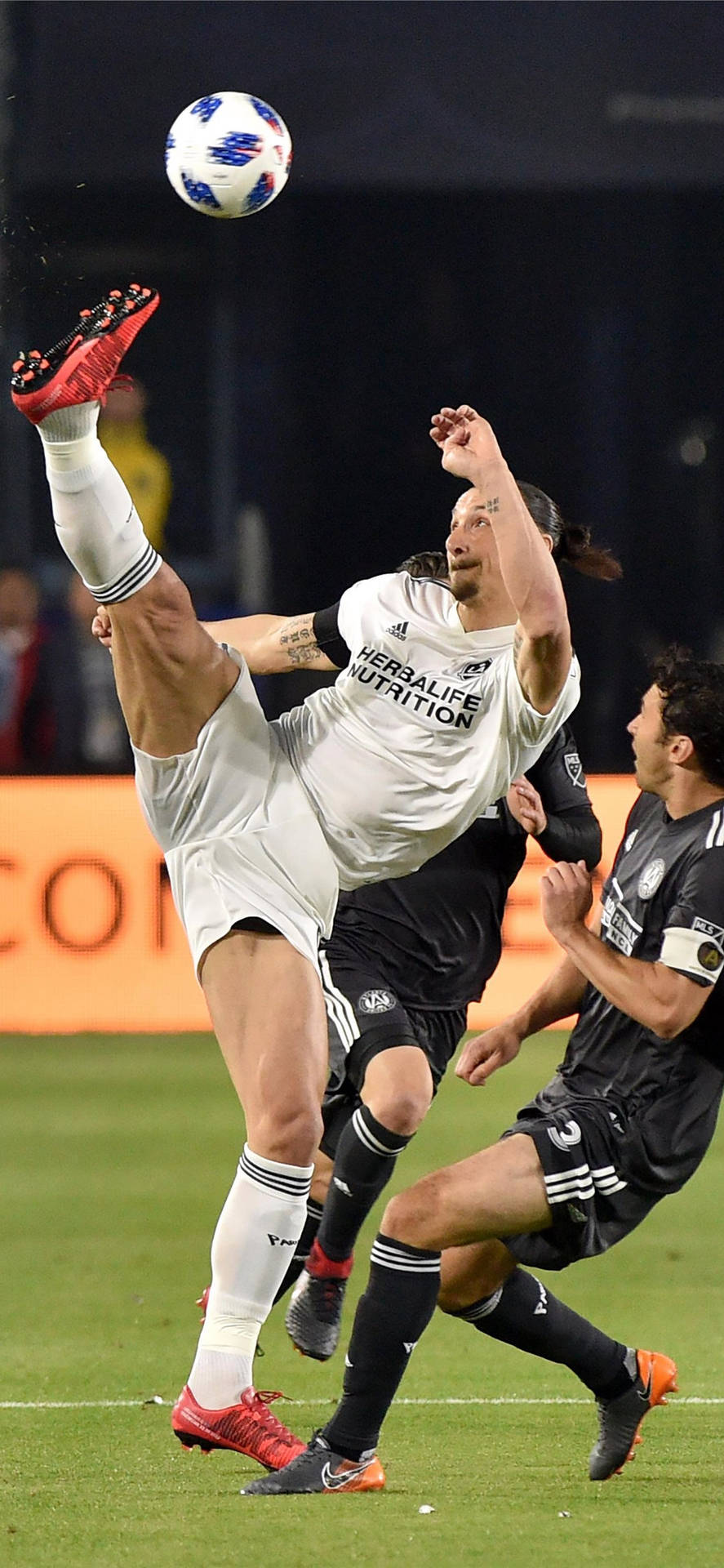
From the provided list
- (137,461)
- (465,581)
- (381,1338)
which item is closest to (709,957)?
(381,1338)

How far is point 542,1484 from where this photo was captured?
12.7 feet

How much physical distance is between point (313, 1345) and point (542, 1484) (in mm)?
957

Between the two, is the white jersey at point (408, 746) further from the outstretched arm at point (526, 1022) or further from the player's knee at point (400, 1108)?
the player's knee at point (400, 1108)

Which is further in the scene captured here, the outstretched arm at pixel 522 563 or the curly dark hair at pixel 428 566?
the curly dark hair at pixel 428 566

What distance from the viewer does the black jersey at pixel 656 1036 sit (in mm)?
3883

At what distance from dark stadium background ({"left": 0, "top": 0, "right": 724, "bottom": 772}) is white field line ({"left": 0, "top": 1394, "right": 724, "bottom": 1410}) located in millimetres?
10081

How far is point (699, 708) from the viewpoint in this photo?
3.99 m

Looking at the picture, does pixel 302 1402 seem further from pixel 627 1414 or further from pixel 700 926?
pixel 700 926

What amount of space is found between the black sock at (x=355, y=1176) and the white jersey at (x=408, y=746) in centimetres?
74

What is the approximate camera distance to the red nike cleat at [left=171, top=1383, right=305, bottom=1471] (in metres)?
3.67

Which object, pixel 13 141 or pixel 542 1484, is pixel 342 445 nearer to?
pixel 13 141

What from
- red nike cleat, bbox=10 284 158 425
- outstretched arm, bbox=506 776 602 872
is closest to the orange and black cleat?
outstretched arm, bbox=506 776 602 872

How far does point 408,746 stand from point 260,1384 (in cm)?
168

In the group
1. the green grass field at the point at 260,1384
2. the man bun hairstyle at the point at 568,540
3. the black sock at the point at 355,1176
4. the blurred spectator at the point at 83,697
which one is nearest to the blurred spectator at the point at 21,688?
the blurred spectator at the point at 83,697
